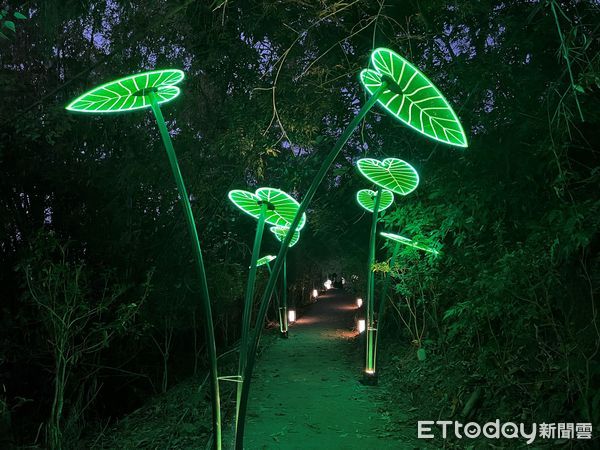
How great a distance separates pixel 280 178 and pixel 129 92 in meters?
4.76

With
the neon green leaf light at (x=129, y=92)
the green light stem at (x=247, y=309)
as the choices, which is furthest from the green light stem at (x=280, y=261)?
the neon green leaf light at (x=129, y=92)

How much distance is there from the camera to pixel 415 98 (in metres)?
2.09

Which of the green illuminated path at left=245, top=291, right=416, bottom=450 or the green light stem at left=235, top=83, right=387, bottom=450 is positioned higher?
the green light stem at left=235, top=83, right=387, bottom=450

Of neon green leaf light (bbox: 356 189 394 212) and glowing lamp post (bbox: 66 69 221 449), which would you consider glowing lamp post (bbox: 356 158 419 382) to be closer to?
neon green leaf light (bbox: 356 189 394 212)

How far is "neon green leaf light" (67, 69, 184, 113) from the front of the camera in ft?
7.04

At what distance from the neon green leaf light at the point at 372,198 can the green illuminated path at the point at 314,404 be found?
7.16ft

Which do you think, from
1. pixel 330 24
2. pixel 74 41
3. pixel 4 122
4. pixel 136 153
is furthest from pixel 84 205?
pixel 330 24

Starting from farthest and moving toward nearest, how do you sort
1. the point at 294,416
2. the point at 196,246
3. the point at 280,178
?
the point at 280,178 → the point at 294,416 → the point at 196,246

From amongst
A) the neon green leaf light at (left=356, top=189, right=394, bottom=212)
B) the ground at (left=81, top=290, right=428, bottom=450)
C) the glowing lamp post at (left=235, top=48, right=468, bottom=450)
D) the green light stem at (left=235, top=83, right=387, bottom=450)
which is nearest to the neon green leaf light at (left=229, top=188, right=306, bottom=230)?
the green light stem at (left=235, top=83, right=387, bottom=450)

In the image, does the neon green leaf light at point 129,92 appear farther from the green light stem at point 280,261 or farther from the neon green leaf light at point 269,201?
the neon green leaf light at point 269,201

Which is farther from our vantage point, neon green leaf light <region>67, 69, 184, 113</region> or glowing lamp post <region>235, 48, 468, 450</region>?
neon green leaf light <region>67, 69, 184, 113</region>

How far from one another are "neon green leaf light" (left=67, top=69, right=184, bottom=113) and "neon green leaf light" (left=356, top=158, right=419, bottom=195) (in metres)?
1.95

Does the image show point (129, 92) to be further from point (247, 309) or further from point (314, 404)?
point (314, 404)

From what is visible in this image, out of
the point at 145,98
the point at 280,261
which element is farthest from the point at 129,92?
the point at 280,261
